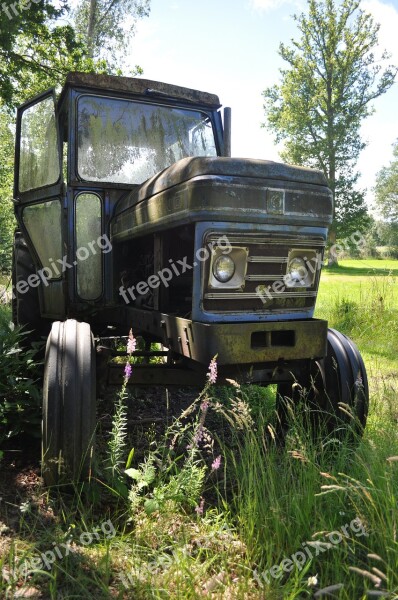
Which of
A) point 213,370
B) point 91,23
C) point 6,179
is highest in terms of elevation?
point 91,23

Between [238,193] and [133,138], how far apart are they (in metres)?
1.75

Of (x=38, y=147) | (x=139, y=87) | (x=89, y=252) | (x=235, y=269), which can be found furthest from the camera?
(x=38, y=147)

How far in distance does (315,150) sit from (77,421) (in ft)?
90.1

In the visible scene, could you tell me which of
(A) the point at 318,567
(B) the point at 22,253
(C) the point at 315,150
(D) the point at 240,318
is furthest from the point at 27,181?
(C) the point at 315,150

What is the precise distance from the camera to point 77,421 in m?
2.31

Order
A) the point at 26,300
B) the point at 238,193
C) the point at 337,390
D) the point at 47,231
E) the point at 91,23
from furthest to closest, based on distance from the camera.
Answer: 1. the point at 91,23
2. the point at 26,300
3. the point at 47,231
4. the point at 337,390
5. the point at 238,193

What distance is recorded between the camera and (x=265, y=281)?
2.52 m

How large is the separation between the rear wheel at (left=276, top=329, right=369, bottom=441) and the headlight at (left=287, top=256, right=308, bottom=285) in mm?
623

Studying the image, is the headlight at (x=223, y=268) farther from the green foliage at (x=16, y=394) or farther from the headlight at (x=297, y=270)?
the green foliage at (x=16, y=394)

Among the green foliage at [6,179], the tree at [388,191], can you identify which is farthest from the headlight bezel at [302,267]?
the tree at [388,191]

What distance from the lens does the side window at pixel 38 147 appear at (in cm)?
366

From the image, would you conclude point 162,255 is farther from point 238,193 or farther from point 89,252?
point 89,252

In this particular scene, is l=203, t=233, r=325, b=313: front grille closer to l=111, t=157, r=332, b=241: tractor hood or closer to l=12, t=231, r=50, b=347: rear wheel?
l=111, t=157, r=332, b=241: tractor hood

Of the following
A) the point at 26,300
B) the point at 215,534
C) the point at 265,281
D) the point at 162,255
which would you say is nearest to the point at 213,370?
the point at 265,281
